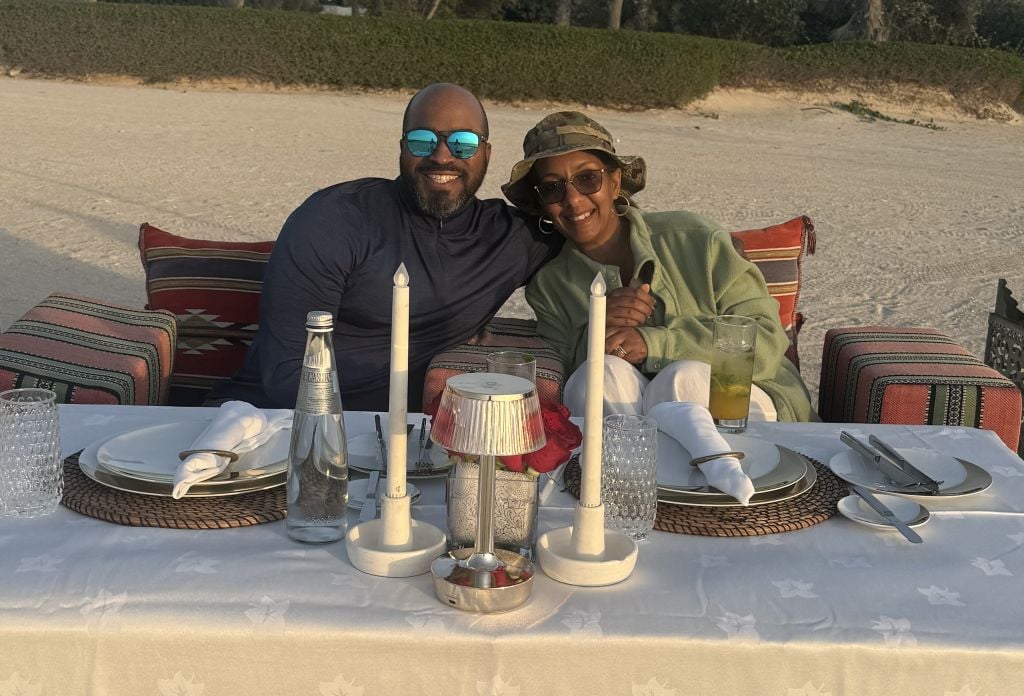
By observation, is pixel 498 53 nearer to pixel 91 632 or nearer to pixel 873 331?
pixel 873 331

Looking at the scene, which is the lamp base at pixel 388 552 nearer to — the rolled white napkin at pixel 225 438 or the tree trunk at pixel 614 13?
the rolled white napkin at pixel 225 438

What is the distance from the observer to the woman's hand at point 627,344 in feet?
12.5

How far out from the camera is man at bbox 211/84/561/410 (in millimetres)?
3836

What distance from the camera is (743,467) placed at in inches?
91.4

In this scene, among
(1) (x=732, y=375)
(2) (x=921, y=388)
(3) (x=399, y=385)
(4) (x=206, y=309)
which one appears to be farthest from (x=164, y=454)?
(2) (x=921, y=388)

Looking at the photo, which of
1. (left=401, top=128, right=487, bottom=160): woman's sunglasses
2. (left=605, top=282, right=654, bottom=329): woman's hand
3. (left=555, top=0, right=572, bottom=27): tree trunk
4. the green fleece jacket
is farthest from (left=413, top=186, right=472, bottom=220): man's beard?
(left=555, top=0, right=572, bottom=27): tree trunk

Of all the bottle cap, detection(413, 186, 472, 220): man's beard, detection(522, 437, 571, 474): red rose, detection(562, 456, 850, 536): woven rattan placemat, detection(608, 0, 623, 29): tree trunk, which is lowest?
detection(562, 456, 850, 536): woven rattan placemat

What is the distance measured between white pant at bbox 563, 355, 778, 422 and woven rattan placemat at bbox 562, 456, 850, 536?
36.5 inches

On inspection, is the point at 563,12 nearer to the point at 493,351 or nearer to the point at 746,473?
the point at 493,351

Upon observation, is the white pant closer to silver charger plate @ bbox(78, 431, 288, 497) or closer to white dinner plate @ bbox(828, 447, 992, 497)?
white dinner plate @ bbox(828, 447, 992, 497)

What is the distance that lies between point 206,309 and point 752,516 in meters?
2.97

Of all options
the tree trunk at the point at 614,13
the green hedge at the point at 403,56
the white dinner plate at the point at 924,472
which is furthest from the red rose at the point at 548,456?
the tree trunk at the point at 614,13

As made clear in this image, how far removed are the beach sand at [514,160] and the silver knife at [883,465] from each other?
4.32m

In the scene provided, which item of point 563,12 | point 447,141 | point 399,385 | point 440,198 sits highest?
point 563,12
